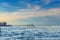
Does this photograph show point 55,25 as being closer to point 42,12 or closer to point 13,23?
point 42,12

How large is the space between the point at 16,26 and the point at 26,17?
0.25 meters

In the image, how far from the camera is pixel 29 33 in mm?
3072

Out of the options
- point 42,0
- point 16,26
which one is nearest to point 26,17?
point 16,26

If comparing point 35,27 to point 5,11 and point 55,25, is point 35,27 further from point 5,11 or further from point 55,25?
point 5,11

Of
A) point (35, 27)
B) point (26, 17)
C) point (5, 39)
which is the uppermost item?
point (26, 17)

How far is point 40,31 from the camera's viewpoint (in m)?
3.09

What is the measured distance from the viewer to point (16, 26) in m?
2.91

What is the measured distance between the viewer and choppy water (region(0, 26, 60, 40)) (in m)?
3.05

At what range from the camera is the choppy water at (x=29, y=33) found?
305 cm

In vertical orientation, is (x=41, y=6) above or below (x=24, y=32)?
above

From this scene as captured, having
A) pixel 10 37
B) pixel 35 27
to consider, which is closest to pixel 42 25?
pixel 35 27

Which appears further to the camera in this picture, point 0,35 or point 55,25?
point 0,35

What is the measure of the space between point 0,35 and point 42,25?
0.84m

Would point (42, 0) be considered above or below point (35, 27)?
above
